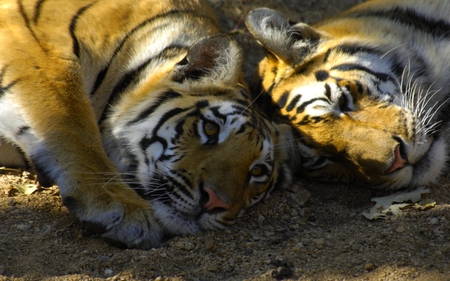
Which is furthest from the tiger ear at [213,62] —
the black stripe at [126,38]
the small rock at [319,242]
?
the small rock at [319,242]

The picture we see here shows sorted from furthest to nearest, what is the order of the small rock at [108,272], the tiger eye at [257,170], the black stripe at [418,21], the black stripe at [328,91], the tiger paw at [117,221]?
the black stripe at [418,21] < the black stripe at [328,91] < the tiger eye at [257,170] < the tiger paw at [117,221] < the small rock at [108,272]

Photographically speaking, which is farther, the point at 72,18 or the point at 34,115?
the point at 72,18

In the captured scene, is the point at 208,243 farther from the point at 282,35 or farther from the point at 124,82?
the point at 282,35

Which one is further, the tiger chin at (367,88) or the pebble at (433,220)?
the tiger chin at (367,88)

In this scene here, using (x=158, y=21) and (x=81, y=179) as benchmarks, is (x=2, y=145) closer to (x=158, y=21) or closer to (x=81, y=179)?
(x=81, y=179)

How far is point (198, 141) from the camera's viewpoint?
258 centimetres

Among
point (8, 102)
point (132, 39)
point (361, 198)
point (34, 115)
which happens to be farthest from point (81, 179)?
point (361, 198)

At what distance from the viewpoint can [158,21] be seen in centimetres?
313

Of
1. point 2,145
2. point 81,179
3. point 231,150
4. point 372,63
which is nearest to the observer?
point 81,179

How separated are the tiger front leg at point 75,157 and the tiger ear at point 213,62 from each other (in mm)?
535

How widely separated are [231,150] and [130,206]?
1.70ft

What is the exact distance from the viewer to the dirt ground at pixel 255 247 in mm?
2156

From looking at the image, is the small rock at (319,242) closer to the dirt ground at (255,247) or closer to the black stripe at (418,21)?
the dirt ground at (255,247)

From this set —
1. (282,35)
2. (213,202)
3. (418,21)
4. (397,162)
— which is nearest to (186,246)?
(213,202)
